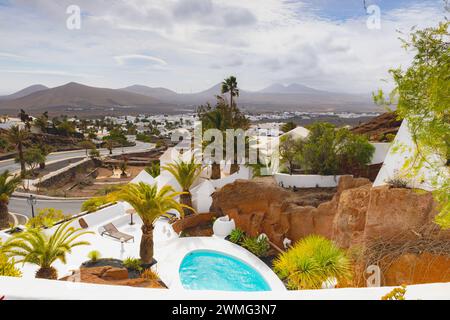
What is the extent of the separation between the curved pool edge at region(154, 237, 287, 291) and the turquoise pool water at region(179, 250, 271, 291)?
0.15 meters

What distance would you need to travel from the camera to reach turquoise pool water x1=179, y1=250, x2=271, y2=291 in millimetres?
9641

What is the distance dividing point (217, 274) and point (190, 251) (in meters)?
1.57

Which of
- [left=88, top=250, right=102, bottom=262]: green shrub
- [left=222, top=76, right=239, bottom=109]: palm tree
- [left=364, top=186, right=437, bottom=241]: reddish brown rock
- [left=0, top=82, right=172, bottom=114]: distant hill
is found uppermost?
[left=0, top=82, right=172, bottom=114]: distant hill

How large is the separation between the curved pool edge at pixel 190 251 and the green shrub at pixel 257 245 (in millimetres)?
449

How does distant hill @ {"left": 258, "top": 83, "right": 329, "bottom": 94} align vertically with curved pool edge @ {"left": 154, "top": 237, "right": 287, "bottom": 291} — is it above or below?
above

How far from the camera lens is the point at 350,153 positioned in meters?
16.3

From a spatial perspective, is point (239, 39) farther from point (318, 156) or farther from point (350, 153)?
point (350, 153)

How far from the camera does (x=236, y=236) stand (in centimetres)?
1309

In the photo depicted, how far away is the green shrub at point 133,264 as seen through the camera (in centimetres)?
1023

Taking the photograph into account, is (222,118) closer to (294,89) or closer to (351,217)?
(351,217)

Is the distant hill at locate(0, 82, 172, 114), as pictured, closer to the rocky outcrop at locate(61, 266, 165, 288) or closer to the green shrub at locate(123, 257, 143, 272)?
the green shrub at locate(123, 257, 143, 272)

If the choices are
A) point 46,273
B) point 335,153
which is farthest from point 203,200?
point 46,273

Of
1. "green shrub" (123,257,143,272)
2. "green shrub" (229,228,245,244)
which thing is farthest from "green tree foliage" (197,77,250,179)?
"green shrub" (123,257,143,272)
